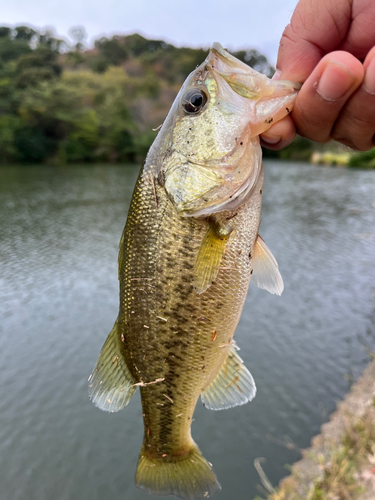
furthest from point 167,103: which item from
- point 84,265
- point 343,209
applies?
point 84,265

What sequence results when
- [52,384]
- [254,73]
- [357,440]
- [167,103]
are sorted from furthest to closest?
[167,103] < [52,384] < [357,440] < [254,73]

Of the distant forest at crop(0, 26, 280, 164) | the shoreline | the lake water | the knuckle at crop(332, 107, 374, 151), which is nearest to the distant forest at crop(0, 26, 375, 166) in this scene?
the distant forest at crop(0, 26, 280, 164)

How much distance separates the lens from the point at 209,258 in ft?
5.55

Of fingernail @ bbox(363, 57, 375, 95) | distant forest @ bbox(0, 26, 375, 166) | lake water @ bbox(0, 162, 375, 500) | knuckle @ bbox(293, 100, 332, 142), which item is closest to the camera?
fingernail @ bbox(363, 57, 375, 95)

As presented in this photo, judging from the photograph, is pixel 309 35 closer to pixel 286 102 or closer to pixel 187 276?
pixel 286 102

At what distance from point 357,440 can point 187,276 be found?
13.2ft

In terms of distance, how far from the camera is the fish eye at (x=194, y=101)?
174 cm

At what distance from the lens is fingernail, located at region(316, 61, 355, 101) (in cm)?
132

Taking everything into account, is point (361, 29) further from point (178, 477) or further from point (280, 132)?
point (178, 477)

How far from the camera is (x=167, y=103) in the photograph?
57.7 meters

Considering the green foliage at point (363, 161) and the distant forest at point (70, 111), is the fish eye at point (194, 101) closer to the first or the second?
the green foliage at point (363, 161)

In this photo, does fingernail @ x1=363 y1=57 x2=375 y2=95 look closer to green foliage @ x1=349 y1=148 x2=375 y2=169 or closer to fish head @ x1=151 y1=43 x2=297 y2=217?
fish head @ x1=151 y1=43 x2=297 y2=217

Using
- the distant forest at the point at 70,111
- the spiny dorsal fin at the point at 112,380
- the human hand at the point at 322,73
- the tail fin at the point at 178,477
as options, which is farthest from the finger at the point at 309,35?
the distant forest at the point at 70,111

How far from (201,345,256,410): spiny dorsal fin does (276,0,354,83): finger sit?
161cm
